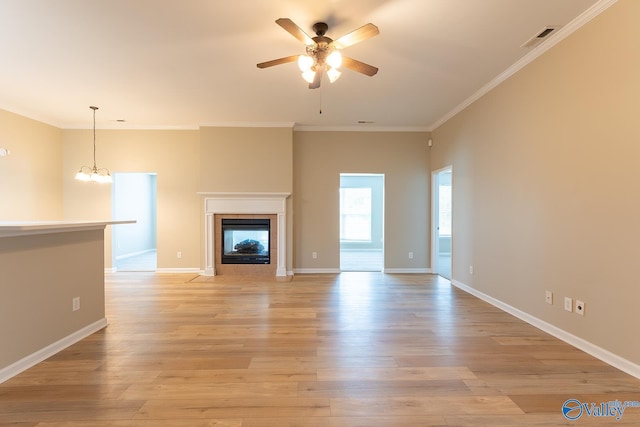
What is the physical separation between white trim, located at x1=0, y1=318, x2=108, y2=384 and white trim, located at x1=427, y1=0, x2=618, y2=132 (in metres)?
5.17

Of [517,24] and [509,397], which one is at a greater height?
[517,24]

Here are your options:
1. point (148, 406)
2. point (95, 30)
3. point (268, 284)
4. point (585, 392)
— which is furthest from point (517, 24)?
point (268, 284)

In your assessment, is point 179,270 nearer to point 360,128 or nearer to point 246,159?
point 246,159

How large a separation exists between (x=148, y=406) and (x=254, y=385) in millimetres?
639

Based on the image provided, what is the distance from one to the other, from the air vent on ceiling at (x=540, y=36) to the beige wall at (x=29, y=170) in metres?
7.21

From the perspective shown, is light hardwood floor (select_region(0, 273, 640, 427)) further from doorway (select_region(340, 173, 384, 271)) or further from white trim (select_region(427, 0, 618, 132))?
doorway (select_region(340, 173, 384, 271))

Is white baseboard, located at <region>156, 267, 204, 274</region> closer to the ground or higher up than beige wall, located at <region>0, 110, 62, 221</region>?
closer to the ground

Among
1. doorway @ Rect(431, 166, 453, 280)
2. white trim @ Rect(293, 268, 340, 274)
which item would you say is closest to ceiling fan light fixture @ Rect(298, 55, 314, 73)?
doorway @ Rect(431, 166, 453, 280)

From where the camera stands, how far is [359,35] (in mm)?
2260

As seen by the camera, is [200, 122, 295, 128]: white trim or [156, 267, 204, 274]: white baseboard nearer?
[200, 122, 295, 128]: white trim

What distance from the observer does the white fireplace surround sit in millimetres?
5410

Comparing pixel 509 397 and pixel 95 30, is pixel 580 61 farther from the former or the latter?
pixel 95 30

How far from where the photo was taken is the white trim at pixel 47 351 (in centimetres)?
208

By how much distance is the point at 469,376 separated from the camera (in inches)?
83.3
